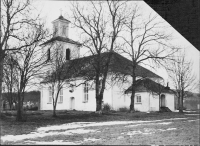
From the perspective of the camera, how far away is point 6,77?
17.7 feet

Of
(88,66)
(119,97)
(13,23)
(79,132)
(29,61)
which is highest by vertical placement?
(13,23)

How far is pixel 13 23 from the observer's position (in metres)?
5.61

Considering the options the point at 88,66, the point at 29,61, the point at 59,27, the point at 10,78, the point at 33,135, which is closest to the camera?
the point at 33,135

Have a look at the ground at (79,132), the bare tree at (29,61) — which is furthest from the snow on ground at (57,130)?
the bare tree at (29,61)

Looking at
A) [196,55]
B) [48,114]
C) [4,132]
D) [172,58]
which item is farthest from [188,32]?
[172,58]

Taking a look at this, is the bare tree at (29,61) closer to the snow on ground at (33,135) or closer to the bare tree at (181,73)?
the snow on ground at (33,135)

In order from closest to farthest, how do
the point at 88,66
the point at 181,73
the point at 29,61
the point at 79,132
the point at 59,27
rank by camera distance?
the point at 79,132
the point at 29,61
the point at 59,27
the point at 88,66
the point at 181,73

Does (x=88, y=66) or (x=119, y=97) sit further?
(x=119, y=97)

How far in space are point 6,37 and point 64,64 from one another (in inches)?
152

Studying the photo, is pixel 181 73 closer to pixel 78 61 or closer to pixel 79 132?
pixel 78 61

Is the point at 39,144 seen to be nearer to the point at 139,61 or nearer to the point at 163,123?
the point at 163,123

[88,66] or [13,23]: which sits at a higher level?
[13,23]

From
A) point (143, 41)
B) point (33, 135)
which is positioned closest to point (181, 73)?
point (143, 41)

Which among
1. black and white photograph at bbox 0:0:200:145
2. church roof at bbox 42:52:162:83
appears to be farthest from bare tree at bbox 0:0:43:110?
church roof at bbox 42:52:162:83
